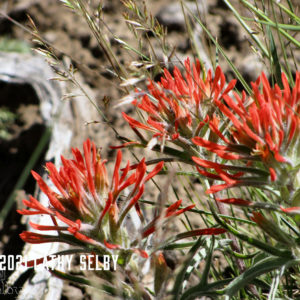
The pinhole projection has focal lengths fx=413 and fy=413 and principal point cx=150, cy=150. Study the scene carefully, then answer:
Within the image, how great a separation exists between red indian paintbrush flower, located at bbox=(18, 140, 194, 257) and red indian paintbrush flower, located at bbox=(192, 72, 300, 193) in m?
0.16

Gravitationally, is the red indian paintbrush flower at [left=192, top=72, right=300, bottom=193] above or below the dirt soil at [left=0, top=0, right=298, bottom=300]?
below

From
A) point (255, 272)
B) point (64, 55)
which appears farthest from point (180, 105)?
point (64, 55)

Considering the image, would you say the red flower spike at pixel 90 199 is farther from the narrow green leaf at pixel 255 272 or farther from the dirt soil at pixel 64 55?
the dirt soil at pixel 64 55

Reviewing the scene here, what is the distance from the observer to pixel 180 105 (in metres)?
1.01

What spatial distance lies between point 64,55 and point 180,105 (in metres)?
1.70

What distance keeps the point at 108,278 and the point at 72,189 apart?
25 centimetres

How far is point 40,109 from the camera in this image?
2277 mm

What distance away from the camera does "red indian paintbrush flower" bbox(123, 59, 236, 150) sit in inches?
38.7

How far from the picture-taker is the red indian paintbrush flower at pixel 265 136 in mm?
815

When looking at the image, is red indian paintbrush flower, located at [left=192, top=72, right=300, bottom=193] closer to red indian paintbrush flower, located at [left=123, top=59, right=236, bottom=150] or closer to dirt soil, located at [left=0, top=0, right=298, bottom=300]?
red indian paintbrush flower, located at [left=123, top=59, right=236, bottom=150]

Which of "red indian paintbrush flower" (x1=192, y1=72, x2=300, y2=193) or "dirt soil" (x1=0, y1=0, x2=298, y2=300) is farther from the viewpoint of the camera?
"dirt soil" (x1=0, y1=0, x2=298, y2=300)

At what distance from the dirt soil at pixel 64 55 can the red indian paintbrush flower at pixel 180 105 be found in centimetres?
81

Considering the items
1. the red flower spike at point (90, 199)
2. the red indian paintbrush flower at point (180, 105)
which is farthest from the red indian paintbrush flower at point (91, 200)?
the red indian paintbrush flower at point (180, 105)

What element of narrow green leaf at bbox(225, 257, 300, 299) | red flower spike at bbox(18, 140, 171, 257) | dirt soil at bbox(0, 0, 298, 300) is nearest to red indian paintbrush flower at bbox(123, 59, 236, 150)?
red flower spike at bbox(18, 140, 171, 257)
